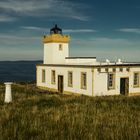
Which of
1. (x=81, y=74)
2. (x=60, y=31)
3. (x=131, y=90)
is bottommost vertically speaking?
(x=131, y=90)

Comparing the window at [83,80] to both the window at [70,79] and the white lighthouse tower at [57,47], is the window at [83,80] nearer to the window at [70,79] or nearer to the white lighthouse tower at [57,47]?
the window at [70,79]

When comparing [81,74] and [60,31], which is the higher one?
[60,31]

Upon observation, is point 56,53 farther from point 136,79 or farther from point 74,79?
point 136,79

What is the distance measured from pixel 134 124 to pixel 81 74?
1466cm

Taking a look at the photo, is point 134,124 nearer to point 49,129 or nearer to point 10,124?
point 49,129

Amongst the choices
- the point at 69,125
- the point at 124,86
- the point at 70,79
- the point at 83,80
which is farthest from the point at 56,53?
the point at 69,125

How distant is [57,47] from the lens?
30359mm

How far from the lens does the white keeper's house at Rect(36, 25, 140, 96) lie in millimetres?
23859

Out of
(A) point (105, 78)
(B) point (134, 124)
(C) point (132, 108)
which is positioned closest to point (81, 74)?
(A) point (105, 78)

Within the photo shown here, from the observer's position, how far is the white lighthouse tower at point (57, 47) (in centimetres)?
3030

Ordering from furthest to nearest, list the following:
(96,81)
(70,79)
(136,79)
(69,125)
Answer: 1. (70,79)
2. (136,79)
3. (96,81)
4. (69,125)

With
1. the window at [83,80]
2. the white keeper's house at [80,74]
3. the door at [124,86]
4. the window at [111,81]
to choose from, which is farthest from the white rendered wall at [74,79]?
the door at [124,86]

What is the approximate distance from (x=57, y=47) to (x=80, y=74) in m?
6.55

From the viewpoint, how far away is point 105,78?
2408 centimetres
